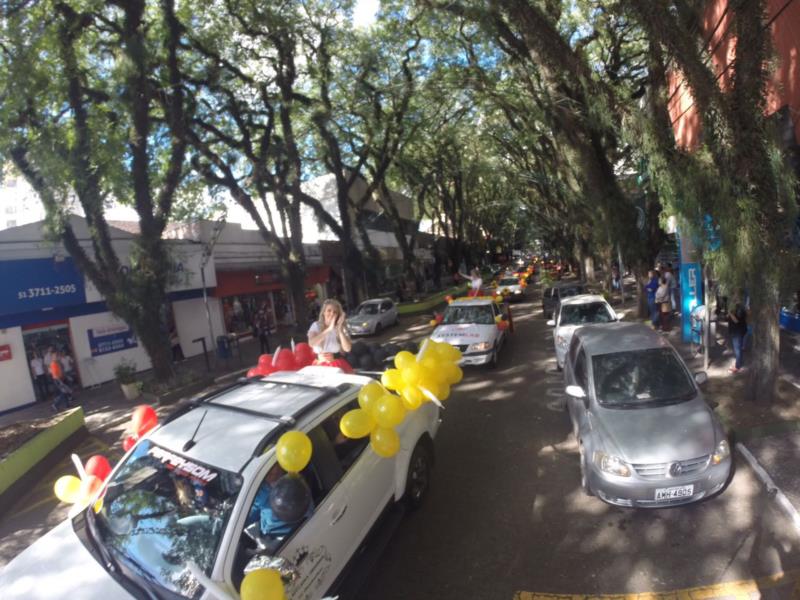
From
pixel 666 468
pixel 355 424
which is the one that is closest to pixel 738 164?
pixel 666 468

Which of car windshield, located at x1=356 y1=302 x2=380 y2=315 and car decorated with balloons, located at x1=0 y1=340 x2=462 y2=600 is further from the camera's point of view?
car windshield, located at x1=356 y1=302 x2=380 y2=315

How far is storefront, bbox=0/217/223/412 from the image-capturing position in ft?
42.4

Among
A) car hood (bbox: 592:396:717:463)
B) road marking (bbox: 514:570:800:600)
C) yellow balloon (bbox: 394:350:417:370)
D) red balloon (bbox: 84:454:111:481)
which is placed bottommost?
road marking (bbox: 514:570:800:600)

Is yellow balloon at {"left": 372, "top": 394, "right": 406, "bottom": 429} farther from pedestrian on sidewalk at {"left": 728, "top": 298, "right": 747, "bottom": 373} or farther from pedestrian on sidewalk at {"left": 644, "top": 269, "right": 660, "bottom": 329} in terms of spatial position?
pedestrian on sidewalk at {"left": 644, "top": 269, "right": 660, "bottom": 329}

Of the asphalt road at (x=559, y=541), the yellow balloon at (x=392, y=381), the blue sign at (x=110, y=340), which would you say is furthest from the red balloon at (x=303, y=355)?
Answer: the blue sign at (x=110, y=340)

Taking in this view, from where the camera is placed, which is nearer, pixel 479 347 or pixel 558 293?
pixel 479 347

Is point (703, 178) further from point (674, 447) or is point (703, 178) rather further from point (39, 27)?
point (39, 27)

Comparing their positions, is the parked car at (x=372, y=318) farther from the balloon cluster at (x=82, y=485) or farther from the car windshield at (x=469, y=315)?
the balloon cluster at (x=82, y=485)

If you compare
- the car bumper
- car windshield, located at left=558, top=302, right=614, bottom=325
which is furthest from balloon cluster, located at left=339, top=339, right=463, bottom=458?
car windshield, located at left=558, top=302, right=614, bottom=325

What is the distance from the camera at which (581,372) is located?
6.05 metres

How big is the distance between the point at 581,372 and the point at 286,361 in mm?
4031

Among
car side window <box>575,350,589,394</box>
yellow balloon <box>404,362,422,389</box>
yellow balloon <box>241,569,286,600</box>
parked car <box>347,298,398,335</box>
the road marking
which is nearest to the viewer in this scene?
yellow balloon <box>241,569,286,600</box>

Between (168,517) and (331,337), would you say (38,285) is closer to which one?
(331,337)

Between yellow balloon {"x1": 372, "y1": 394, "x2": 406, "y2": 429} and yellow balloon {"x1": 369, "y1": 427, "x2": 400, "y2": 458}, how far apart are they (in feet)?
0.28
